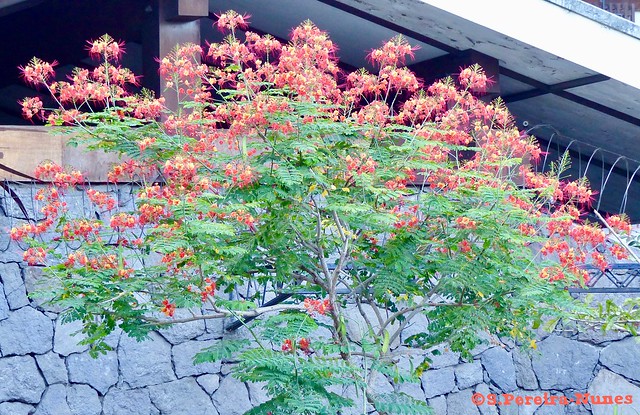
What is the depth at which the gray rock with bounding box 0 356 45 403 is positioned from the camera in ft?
22.4

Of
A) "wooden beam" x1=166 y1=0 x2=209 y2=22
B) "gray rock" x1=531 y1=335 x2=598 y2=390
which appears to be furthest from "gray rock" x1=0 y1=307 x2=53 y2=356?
"gray rock" x1=531 y1=335 x2=598 y2=390

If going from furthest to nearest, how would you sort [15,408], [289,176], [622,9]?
[622,9]
[15,408]
[289,176]

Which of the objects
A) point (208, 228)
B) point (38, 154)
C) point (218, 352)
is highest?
point (208, 228)

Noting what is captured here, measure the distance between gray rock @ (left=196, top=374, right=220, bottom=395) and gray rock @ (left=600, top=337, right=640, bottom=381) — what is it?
391 centimetres

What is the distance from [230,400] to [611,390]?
3891mm

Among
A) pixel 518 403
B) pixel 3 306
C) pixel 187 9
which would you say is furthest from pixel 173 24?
pixel 518 403

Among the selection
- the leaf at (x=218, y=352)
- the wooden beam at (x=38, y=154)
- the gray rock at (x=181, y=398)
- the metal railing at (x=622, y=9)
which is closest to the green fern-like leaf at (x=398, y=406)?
the leaf at (x=218, y=352)

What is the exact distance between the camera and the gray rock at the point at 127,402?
283 inches

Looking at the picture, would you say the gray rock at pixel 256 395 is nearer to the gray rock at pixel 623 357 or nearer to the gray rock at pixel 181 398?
the gray rock at pixel 181 398

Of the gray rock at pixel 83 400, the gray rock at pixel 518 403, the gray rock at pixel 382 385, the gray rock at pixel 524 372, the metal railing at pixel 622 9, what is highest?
the metal railing at pixel 622 9

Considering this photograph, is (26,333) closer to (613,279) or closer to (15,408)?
(15,408)

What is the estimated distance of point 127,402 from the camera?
7.23 metres

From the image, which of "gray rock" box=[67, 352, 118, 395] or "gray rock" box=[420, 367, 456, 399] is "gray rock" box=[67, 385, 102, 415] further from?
"gray rock" box=[420, 367, 456, 399]

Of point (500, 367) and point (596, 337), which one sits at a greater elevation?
point (596, 337)
